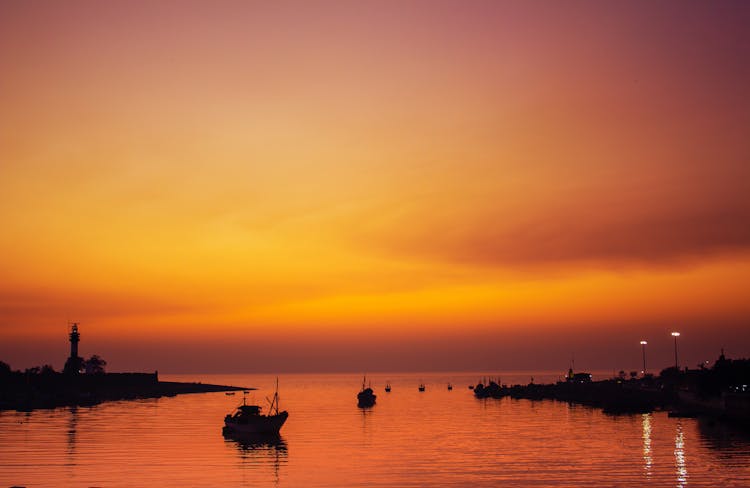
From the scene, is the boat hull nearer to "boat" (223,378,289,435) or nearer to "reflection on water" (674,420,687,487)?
"boat" (223,378,289,435)

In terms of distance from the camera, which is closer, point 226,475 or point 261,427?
point 226,475

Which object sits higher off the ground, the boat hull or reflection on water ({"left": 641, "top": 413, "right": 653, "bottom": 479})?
the boat hull

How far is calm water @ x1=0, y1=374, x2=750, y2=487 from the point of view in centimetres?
6234

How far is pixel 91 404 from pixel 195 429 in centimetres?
7991

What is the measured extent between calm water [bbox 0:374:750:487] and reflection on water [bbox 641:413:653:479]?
0.62 feet

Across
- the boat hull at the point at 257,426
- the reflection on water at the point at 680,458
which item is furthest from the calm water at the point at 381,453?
the boat hull at the point at 257,426

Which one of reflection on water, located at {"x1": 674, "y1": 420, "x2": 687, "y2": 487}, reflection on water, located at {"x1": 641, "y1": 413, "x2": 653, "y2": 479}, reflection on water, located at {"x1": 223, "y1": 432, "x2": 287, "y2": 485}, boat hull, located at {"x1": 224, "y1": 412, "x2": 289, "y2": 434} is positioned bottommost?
reflection on water, located at {"x1": 223, "y1": 432, "x2": 287, "y2": 485}

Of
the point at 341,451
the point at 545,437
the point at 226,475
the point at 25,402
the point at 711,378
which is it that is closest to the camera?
the point at 226,475

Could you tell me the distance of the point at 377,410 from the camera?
168625mm

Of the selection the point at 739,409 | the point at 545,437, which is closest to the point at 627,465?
the point at 545,437

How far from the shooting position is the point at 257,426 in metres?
99.6

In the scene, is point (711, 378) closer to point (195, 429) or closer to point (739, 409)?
point (739, 409)

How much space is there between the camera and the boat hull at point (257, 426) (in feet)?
326

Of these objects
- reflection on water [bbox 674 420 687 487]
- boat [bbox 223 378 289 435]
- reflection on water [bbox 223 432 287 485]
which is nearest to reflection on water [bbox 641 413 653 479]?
reflection on water [bbox 674 420 687 487]
